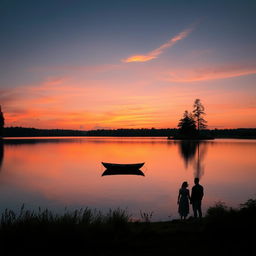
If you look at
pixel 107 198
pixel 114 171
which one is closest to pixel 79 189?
pixel 107 198

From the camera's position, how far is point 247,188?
3070 cm

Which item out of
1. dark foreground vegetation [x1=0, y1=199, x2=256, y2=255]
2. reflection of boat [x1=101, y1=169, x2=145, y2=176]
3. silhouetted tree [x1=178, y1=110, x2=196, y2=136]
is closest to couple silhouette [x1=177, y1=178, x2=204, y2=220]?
dark foreground vegetation [x1=0, y1=199, x2=256, y2=255]

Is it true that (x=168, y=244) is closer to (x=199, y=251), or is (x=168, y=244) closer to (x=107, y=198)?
(x=199, y=251)

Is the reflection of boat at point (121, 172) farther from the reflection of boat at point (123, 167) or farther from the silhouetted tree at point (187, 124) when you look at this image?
the silhouetted tree at point (187, 124)

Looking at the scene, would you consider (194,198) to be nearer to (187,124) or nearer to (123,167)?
(123,167)

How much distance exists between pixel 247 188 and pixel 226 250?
996 inches

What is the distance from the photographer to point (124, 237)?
984 cm

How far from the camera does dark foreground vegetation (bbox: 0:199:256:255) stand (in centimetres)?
833

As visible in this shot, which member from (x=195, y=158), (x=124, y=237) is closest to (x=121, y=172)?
(x=195, y=158)

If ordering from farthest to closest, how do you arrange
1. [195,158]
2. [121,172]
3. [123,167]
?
1. [195,158]
2. [121,172]
3. [123,167]

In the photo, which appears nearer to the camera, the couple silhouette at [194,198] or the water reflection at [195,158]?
the couple silhouette at [194,198]

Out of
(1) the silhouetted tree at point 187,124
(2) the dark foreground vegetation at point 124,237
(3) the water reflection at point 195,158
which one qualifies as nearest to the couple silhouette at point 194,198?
(2) the dark foreground vegetation at point 124,237

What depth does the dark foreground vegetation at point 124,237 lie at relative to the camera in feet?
27.3

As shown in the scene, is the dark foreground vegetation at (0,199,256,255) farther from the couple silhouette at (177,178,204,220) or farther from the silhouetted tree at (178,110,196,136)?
the silhouetted tree at (178,110,196,136)
